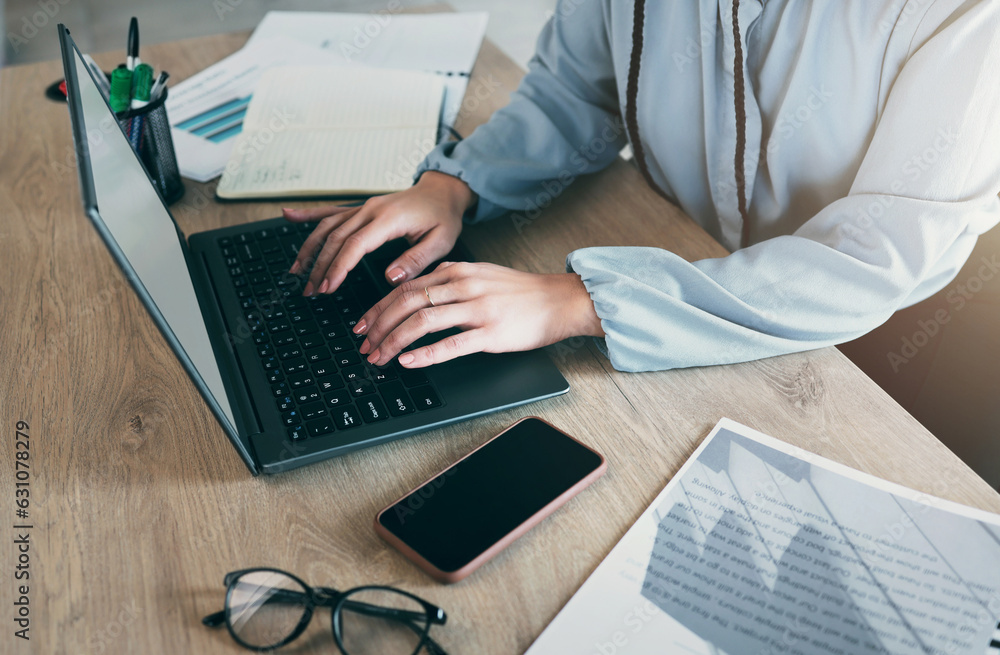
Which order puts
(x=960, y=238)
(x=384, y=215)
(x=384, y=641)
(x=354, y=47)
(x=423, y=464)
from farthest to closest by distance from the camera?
(x=354, y=47), (x=384, y=215), (x=960, y=238), (x=423, y=464), (x=384, y=641)

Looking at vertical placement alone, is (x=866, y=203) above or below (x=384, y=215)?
above

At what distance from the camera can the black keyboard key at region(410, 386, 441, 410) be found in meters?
0.60

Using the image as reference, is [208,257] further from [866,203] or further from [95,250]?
[866,203]

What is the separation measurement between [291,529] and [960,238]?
2.19ft

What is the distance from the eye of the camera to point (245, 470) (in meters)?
0.56

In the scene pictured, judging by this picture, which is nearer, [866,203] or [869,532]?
[869,532]

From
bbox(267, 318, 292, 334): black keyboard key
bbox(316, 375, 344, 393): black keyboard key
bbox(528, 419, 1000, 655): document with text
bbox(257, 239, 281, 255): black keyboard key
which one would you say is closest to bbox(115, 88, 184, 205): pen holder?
bbox(257, 239, 281, 255): black keyboard key

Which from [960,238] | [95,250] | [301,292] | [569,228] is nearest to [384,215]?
[301,292]

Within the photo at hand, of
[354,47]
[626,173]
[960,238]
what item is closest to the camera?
[960,238]

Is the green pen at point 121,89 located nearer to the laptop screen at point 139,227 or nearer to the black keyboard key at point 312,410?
the laptop screen at point 139,227

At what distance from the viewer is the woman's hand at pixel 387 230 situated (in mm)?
737

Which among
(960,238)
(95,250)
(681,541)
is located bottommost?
(95,250)

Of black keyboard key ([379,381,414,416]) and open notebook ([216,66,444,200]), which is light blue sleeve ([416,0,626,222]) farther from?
black keyboard key ([379,381,414,416])

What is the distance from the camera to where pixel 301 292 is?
737 millimetres
